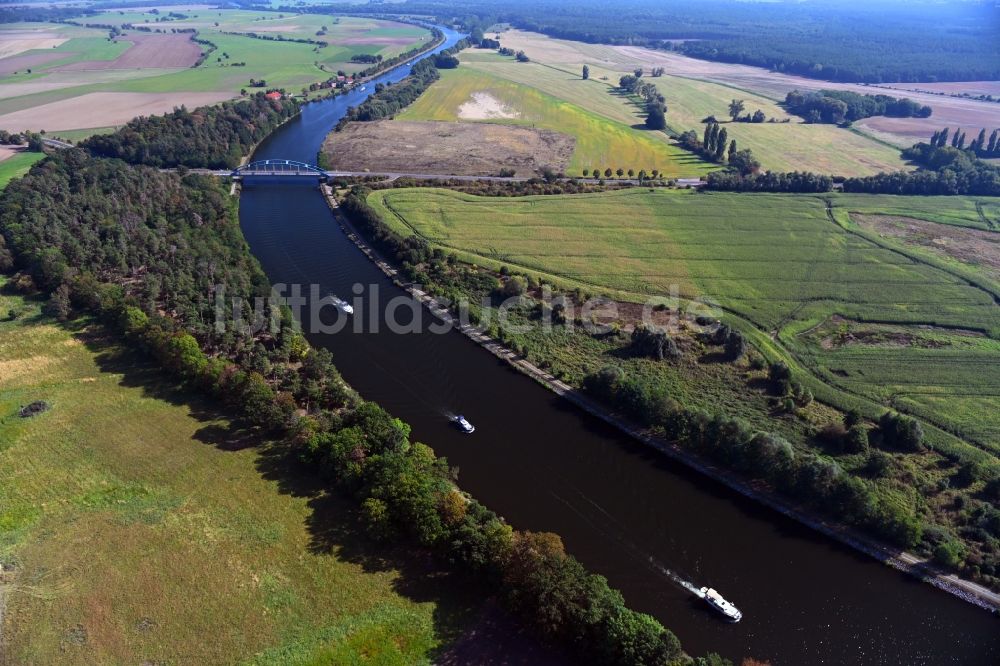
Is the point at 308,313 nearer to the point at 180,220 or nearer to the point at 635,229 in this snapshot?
the point at 180,220

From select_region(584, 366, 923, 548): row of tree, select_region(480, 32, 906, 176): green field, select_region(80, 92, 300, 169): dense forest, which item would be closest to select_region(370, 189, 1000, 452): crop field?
select_region(584, 366, 923, 548): row of tree

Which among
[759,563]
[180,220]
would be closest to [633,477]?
[759,563]

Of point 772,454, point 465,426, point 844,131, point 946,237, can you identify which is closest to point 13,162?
point 465,426

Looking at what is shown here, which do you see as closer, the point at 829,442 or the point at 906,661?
the point at 906,661

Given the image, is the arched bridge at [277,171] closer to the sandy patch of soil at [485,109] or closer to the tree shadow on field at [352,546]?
the sandy patch of soil at [485,109]

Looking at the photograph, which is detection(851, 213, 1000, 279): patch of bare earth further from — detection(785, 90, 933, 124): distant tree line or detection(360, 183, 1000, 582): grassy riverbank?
detection(785, 90, 933, 124): distant tree line

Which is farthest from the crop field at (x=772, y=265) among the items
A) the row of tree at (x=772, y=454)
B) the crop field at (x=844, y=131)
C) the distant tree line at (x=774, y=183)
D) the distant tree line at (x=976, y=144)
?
the distant tree line at (x=976, y=144)
